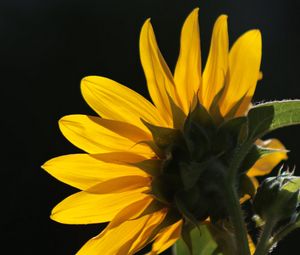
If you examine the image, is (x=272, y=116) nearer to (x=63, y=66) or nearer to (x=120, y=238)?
(x=120, y=238)

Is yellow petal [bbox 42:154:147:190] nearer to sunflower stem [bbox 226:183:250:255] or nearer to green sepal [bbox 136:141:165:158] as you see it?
green sepal [bbox 136:141:165:158]

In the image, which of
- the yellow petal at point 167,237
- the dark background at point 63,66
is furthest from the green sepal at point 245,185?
the dark background at point 63,66

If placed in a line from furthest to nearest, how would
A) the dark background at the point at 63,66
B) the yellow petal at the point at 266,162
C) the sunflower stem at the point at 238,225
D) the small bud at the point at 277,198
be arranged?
the dark background at the point at 63,66 < the yellow petal at the point at 266,162 < the small bud at the point at 277,198 < the sunflower stem at the point at 238,225

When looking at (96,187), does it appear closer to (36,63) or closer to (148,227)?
(148,227)

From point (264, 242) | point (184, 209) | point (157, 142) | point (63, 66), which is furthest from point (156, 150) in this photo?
point (63, 66)

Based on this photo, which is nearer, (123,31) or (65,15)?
(123,31)

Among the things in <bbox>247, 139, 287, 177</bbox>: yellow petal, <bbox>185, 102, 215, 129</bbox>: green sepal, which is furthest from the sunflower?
<bbox>247, 139, 287, 177</bbox>: yellow petal

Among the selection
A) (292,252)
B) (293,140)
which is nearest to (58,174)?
(292,252)

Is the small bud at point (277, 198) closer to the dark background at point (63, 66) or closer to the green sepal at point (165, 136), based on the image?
the green sepal at point (165, 136)
